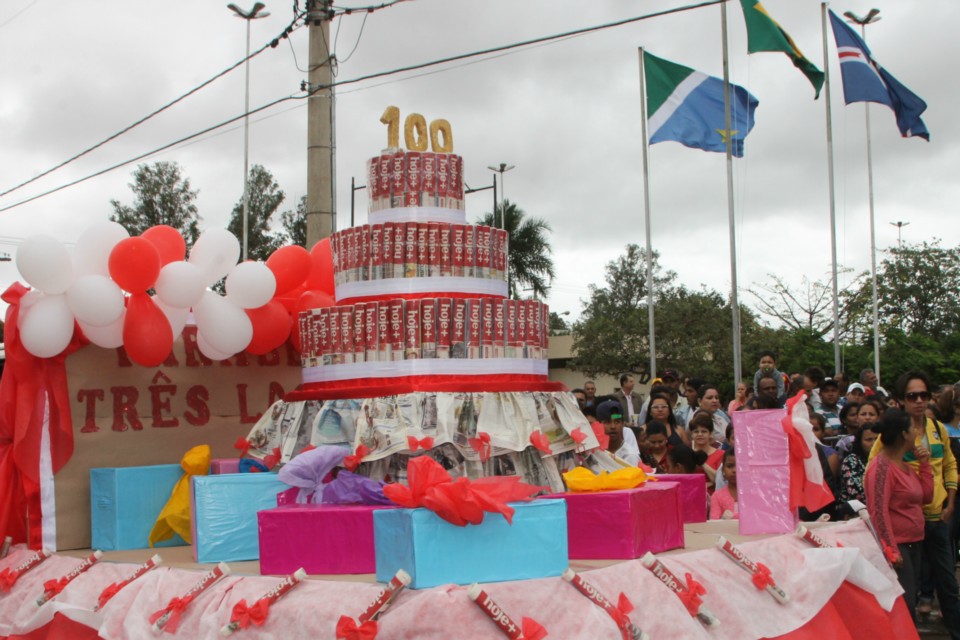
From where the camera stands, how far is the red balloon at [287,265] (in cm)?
697

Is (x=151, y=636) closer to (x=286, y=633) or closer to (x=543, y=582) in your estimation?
(x=286, y=633)

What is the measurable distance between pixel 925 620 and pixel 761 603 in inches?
131

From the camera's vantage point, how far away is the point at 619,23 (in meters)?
9.39

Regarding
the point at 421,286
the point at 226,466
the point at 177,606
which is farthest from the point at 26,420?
the point at 421,286

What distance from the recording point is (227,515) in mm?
5559

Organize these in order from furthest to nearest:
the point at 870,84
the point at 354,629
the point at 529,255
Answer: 1. the point at 529,255
2. the point at 870,84
3. the point at 354,629

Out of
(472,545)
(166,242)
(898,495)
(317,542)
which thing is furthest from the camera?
(898,495)

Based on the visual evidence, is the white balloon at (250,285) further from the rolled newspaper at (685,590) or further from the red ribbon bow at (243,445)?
the rolled newspaper at (685,590)

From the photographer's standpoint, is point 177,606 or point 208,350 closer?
point 177,606

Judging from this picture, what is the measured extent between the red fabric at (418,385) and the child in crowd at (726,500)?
1955 mm

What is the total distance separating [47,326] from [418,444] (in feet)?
7.51

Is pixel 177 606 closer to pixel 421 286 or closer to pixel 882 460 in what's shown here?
pixel 421 286

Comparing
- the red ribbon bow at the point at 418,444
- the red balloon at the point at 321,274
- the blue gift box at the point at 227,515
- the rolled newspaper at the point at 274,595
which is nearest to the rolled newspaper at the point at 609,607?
the rolled newspaper at the point at 274,595

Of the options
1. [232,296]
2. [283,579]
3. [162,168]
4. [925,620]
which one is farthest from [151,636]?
[162,168]
